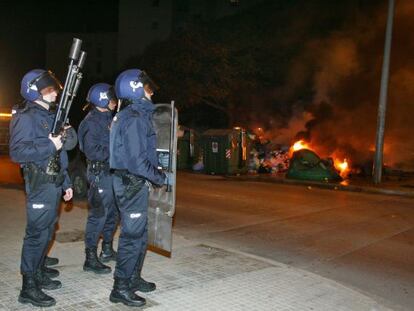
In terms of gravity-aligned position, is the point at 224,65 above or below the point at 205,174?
Result: above

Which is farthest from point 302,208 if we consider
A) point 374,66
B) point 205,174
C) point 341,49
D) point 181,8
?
point 181,8

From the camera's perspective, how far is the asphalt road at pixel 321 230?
593cm

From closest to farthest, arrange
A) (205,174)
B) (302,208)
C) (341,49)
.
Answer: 1. (302,208)
2. (205,174)
3. (341,49)

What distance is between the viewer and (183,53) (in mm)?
24172

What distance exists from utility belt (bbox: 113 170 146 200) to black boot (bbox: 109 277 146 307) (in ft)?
2.40

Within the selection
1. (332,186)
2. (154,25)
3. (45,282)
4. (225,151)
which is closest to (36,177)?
(45,282)

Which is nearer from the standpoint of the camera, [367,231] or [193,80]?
[367,231]

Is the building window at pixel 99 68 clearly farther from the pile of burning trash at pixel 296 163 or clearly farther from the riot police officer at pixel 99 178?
the riot police officer at pixel 99 178

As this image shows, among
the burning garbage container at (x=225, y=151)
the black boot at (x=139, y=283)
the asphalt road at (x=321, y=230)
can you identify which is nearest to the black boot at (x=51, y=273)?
the black boot at (x=139, y=283)

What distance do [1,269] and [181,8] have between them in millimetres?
47821

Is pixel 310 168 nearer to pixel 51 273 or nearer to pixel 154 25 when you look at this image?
pixel 51 273

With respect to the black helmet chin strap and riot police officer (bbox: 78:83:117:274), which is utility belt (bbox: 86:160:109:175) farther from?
the black helmet chin strap

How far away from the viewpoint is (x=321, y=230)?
8172mm

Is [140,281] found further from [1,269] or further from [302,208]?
[302,208]
